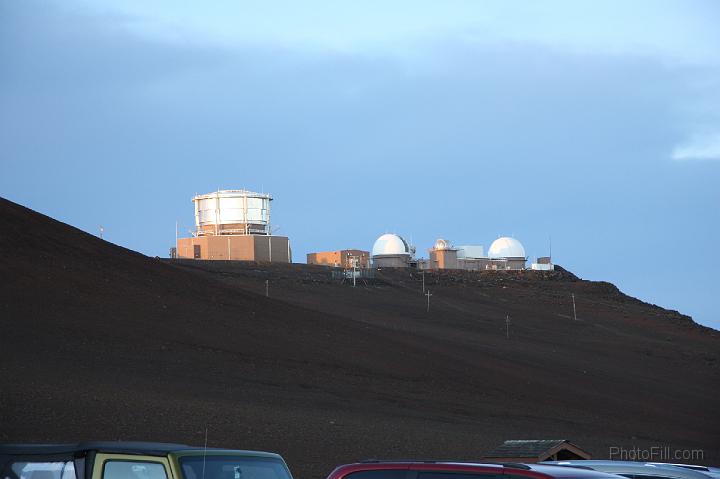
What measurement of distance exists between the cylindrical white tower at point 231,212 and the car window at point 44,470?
200ft

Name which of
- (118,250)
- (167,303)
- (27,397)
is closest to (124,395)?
(27,397)

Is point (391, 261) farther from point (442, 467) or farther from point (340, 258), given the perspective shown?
point (442, 467)

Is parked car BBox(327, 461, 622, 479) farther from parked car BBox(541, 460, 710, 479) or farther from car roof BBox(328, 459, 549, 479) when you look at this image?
parked car BBox(541, 460, 710, 479)

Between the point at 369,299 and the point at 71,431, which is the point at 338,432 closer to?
the point at 71,431

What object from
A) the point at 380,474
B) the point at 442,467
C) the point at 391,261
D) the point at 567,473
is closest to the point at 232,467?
the point at 380,474

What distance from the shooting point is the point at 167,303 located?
Result: 33.5 meters

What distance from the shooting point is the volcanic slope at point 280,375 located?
21281 mm

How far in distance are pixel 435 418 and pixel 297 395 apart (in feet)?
11.4

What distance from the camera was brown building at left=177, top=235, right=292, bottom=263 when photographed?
228 feet

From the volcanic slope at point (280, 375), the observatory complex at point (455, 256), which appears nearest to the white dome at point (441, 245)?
the observatory complex at point (455, 256)

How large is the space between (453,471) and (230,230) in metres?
64.3

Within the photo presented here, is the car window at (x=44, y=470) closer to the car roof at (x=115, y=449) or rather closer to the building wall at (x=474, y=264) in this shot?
the car roof at (x=115, y=449)

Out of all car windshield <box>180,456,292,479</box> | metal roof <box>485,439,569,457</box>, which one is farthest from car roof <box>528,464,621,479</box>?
metal roof <box>485,439,569,457</box>

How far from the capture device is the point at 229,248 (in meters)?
69.5
